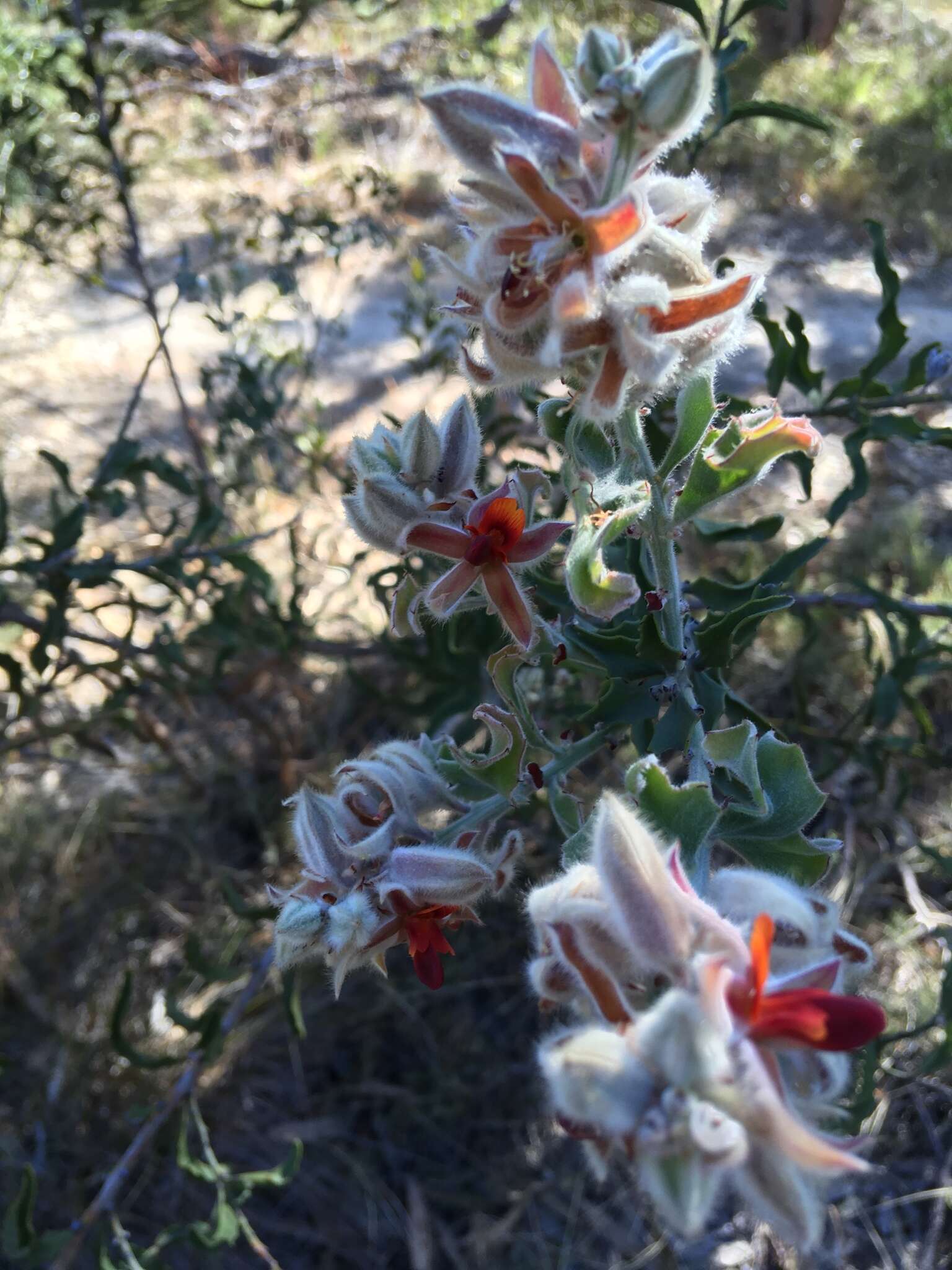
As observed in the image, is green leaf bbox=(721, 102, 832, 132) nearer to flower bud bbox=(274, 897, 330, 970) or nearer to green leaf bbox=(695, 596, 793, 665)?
green leaf bbox=(695, 596, 793, 665)

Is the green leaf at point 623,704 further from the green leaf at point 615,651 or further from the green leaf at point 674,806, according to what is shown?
the green leaf at point 674,806

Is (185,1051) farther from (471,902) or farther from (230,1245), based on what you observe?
(471,902)

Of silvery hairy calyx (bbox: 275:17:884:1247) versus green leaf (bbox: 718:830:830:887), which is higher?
silvery hairy calyx (bbox: 275:17:884:1247)

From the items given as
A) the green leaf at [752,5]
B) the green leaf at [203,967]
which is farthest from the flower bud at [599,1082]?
the green leaf at [752,5]

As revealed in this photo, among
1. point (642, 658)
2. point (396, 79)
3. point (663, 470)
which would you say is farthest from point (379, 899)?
point (396, 79)

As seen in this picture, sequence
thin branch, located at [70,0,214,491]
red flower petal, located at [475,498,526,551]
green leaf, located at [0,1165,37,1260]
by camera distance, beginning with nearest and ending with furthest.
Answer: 1. red flower petal, located at [475,498,526,551]
2. green leaf, located at [0,1165,37,1260]
3. thin branch, located at [70,0,214,491]

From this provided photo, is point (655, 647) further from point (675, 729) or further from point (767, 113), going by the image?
point (767, 113)

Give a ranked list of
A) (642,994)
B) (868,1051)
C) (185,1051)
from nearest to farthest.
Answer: (642,994), (868,1051), (185,1051)

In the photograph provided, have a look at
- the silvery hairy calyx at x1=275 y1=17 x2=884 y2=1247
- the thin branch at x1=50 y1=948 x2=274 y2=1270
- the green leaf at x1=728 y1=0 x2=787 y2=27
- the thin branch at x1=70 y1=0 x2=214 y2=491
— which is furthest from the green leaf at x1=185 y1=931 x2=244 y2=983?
the green leaf at x1=728 y1=0 x2=787 y2=27
